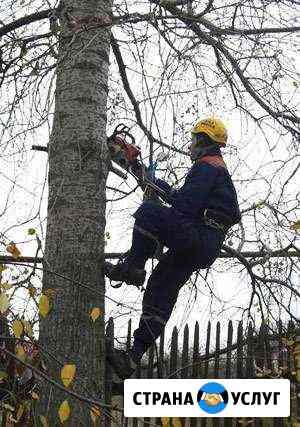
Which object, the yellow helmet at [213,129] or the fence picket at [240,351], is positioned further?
the fence picket at [240,351]

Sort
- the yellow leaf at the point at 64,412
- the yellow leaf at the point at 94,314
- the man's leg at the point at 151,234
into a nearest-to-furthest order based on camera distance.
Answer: the yellow leaf at the point at 64,412 < the yellow leaf at the point at 94,314 < the man's leg at the point at 151,234

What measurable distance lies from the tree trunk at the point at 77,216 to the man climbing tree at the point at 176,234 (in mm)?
351

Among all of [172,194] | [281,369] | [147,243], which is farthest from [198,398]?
[281,369]

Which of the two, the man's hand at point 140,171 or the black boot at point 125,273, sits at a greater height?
the man's hand at point 140,171

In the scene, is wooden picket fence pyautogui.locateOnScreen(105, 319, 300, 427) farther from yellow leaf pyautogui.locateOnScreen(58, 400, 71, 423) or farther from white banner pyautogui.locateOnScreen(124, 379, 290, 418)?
yellow leaf pyautogui.locateOnScreen(58, 400, 71, 423)

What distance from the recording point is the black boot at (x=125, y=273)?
10.4 ft

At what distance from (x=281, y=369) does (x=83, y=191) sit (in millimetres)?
2535

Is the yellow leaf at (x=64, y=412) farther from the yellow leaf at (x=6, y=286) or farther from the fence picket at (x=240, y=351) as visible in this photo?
the fence picket at (x=240, y=351)

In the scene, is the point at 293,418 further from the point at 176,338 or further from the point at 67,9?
the point at 67,9

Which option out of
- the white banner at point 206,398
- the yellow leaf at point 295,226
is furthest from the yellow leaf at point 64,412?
the yellow leaf at point 295,226

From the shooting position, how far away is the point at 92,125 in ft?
10.7

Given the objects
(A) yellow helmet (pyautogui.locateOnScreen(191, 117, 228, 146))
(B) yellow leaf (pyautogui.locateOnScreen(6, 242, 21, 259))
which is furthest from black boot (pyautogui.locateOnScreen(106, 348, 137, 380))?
(A) yellow helmet (pyautogui.locateOnScreen(191, 117, 228, 146))

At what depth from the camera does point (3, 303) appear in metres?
2.18

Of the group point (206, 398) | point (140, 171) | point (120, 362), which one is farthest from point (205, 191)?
point (206, 398)
